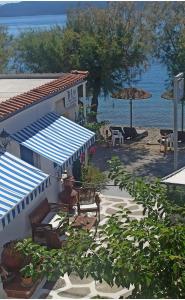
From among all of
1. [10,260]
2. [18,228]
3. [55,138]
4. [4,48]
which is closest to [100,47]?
[4,48]

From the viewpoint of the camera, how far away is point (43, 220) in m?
16.2

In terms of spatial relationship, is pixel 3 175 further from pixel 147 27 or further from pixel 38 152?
pixel 147 27

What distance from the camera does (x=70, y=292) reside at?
1305cm

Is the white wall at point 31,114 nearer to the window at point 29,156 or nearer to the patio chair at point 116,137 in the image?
the window at point 29,156

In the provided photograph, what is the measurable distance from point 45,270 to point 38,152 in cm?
1005

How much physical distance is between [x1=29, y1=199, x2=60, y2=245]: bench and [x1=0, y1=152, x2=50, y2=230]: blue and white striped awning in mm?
1742

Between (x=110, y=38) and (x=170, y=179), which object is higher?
(x=110, y=38)

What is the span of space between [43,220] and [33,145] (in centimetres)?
262

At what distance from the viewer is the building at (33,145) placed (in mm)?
12906

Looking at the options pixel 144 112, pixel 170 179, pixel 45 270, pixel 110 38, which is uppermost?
pixel 110 38

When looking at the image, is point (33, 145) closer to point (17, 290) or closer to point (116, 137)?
point (17, 290)

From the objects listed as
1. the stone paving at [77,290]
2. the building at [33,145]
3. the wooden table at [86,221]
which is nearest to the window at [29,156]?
the building at [33,145]

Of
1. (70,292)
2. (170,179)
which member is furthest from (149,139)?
(70,292)

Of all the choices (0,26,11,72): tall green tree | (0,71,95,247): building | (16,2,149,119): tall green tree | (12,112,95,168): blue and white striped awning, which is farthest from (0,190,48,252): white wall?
(0,26,11,72): tall green tree
